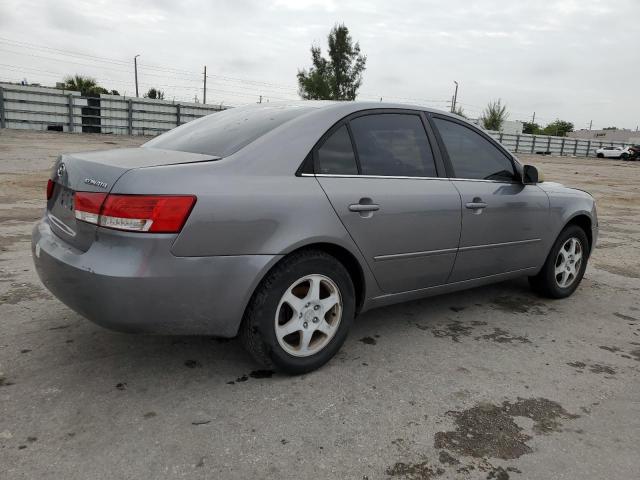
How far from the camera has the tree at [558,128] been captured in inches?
3564

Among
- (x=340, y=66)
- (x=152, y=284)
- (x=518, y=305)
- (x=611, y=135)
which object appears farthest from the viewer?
(x=611, y=135)

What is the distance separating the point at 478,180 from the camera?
375 centimetres

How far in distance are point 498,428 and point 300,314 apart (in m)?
1.09

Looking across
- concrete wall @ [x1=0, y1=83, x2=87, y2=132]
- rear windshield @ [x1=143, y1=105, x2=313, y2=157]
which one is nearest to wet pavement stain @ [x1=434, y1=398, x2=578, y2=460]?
rear windshield @ [x1=143, y1=105, x2=313, y2=157]

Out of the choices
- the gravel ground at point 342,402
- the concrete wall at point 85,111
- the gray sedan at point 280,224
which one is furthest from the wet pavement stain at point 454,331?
the concrete wall at point 85,111

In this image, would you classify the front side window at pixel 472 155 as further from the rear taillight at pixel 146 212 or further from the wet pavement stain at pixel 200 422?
the wet pavement stain at pixel 200 422

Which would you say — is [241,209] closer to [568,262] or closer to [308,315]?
[308,315]

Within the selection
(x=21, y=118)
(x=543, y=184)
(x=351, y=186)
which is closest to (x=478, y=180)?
(x=543, y=184)

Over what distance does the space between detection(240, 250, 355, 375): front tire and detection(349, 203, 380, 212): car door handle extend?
301 mm

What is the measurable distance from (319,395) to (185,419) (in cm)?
66

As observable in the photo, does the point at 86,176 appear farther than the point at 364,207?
No

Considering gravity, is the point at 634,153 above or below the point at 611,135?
below

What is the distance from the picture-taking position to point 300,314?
2.83 meters

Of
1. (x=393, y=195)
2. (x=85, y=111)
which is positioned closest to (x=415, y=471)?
(x=393, y=195)
